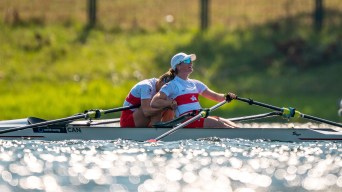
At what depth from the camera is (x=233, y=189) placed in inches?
638

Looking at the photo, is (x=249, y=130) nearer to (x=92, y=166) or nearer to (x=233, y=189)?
(x=92, y=166)

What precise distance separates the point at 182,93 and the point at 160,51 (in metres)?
18.9

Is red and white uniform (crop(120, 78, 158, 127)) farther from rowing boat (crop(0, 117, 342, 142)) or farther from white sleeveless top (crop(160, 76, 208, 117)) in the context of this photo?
rowing boat (crop(0, 117, 342, 142))

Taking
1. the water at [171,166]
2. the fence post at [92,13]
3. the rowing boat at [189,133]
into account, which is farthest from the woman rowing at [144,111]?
the fence post at [92,13]

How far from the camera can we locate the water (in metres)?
16.6

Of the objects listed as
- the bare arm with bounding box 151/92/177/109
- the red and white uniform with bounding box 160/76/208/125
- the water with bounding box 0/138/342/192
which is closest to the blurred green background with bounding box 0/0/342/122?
the red and white uniform with bounding box 160/76/208/125

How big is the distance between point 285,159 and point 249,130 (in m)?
2.71

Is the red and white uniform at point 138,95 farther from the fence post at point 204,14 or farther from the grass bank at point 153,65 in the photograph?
the fence post at point 204,14

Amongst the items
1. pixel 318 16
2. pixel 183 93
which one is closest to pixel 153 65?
pixel 318 16

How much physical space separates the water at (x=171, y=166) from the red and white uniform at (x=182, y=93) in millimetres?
1041

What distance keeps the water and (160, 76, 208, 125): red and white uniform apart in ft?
3.41

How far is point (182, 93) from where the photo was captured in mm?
23141

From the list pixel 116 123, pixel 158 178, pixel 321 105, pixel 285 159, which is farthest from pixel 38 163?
pixel 321 105

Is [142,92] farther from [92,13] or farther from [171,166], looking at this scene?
[92,13]
